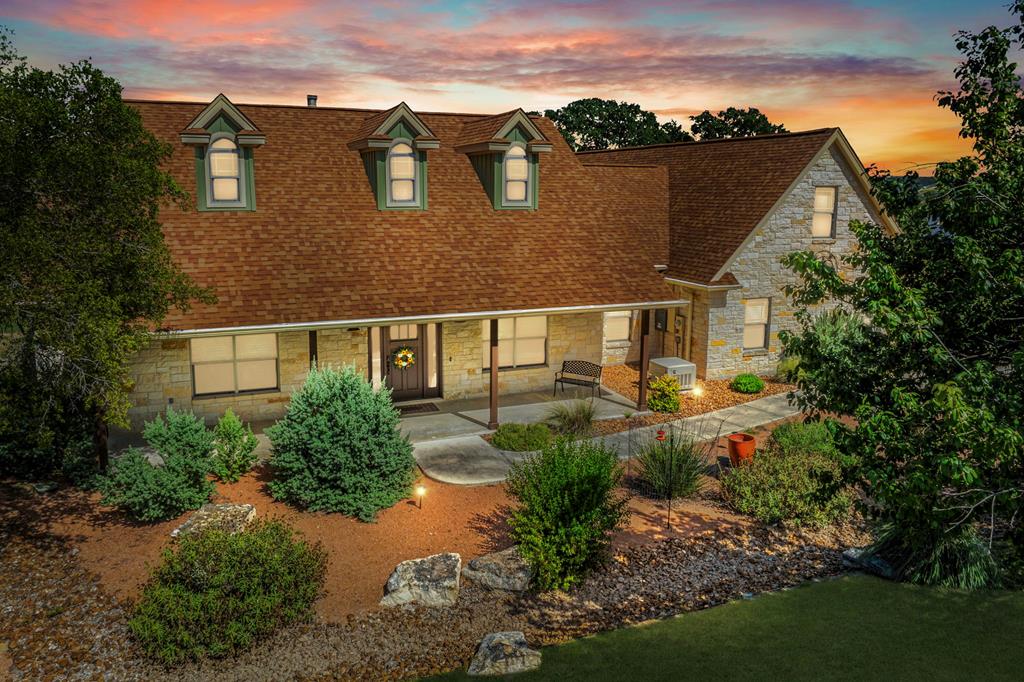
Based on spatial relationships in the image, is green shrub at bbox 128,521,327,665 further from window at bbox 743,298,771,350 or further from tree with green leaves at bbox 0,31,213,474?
window at bbox 743,298,771,350

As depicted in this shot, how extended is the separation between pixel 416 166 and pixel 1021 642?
1559 centimetres

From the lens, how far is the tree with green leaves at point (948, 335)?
268 inches

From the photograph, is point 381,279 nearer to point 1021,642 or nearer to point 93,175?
point 93,175

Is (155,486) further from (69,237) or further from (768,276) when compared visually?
(768,276)

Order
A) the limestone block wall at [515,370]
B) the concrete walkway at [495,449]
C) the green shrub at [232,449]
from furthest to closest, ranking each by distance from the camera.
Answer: the limestone block wall at [515,370], the concrete walkway at [495,449], the green shrub at [232,449]

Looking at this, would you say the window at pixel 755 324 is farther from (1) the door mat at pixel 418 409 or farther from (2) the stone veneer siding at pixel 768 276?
(1) the door mat at pixel 418 409

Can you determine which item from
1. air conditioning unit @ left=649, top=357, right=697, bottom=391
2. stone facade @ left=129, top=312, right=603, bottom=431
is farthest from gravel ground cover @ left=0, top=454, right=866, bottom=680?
air conditioning unit @ left=649, top=357, right=697, bottom=391

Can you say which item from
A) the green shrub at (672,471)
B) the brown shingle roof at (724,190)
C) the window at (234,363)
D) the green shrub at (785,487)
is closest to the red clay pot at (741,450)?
the green shrub at (785,487)

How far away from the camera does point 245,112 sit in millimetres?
20391

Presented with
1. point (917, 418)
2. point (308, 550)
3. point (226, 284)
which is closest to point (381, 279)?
point (226, 284)

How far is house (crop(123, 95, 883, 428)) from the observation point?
57.9 feet

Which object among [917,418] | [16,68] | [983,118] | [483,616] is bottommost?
[483,616]

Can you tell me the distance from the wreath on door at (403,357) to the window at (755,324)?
992cm

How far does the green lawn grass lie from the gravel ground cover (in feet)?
1.53
